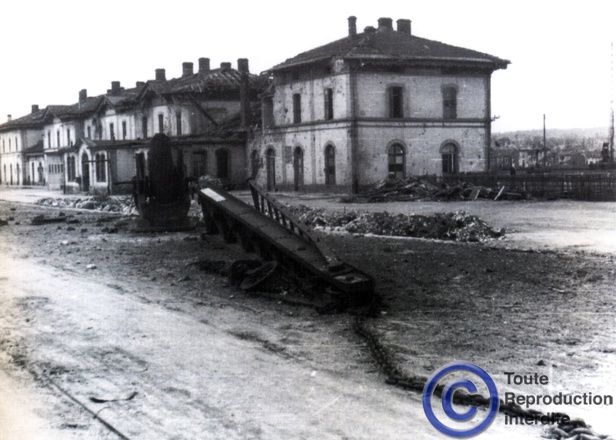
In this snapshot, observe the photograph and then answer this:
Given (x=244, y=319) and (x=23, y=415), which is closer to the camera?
(x=23, y=415)

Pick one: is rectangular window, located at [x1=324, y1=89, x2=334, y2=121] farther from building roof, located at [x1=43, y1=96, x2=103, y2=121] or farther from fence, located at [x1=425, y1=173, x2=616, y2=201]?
building roof, located at [x1=43, y1=96, x2=103, y2=121]

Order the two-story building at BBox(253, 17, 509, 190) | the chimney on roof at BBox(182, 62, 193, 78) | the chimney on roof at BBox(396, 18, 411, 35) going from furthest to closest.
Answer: the chimney on roof at BBox(182, 62, 193, 78)
the chimney on roof at BBox(396, 18, 411, 35)
the two-story building at BBox(253, 17, 509, 190)

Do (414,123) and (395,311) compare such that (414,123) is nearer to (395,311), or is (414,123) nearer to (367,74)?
(367,74)

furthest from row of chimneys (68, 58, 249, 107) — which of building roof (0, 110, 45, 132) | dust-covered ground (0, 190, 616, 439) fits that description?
dust-covered ground (0, 190, 616, 439)

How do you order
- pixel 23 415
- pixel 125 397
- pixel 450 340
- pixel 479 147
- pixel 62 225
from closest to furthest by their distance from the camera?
pixel 23 415, pixel 125 397, pixel 450 340, pixel 62 225, pixel 479 147

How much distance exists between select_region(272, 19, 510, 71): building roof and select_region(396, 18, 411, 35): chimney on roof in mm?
1103

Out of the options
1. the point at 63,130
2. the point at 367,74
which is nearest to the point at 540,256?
the point at 367,74

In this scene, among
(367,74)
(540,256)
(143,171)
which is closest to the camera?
(540,256)

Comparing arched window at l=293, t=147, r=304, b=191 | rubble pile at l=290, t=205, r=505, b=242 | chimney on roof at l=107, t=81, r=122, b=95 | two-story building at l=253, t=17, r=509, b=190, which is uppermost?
chimney on roof at l=107, t=81, r=122, b=95

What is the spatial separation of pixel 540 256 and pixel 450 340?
20.6 feet

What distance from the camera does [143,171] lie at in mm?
18938

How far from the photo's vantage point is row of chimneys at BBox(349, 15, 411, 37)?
3975cm

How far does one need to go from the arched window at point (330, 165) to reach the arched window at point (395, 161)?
2.92 m

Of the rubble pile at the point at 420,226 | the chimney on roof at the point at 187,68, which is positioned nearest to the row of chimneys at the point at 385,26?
the chimney on roof at the point at 187,68
